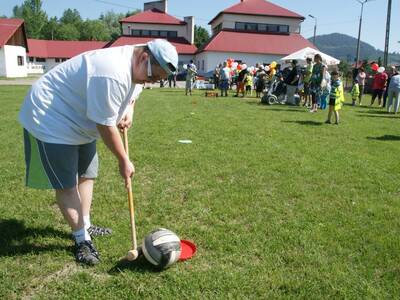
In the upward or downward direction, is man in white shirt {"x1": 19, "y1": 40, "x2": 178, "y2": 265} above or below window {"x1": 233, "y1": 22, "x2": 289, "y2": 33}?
below

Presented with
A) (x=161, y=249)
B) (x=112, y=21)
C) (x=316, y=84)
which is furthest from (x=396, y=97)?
(x=112, y=21)

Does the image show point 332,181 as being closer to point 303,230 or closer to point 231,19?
point 303,230

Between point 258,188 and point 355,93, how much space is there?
1457 centimetres

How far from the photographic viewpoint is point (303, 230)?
14.1ft

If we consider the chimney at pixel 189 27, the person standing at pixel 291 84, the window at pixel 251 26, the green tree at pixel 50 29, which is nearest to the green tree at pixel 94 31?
the green tree at pixel 50 29

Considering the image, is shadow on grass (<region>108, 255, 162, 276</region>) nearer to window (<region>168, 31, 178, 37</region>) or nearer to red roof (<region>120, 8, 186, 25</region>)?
red roof (<region>120, 8, 186, 25</region>)

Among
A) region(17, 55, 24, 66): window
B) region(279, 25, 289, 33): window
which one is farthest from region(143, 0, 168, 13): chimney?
region(17, 55, 24, 66): window

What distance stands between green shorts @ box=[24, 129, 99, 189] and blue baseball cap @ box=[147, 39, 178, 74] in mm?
991

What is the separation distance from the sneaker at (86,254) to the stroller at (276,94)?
1438 cm

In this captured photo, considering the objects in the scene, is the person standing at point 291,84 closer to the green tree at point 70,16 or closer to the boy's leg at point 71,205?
the boy's leg at point 71,205

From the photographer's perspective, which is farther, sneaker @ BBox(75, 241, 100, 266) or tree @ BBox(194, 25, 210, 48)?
tree @ BBox(194, 25, 210, 48)

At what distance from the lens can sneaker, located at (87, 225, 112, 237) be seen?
402cm

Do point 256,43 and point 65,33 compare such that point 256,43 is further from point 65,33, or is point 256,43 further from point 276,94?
point 65,33

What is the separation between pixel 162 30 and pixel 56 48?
21.7 metres
